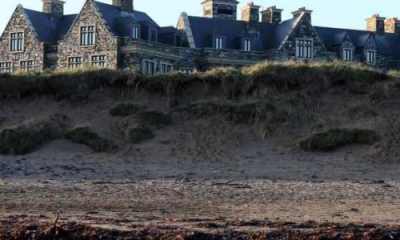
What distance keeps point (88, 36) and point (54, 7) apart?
4979mm

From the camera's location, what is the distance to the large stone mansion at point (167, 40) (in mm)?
41844

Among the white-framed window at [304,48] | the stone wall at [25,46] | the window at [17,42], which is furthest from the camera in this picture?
the white-framed window at [304,48]

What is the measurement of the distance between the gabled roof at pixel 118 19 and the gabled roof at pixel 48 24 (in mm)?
2858

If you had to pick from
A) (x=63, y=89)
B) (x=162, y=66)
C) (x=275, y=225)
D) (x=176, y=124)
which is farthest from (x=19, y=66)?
(x=275, y=225)

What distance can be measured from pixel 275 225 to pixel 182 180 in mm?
6262

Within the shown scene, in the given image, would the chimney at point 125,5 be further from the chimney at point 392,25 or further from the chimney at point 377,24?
the chimney at point 392,25

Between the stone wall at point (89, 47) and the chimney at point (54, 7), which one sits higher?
the chimney at point (54, 7)

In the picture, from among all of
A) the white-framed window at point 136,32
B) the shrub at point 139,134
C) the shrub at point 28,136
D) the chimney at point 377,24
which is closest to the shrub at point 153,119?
the shrub at point 139,134

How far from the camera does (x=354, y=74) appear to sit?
2511 centimetres

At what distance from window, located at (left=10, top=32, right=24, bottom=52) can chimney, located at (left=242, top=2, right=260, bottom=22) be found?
13302 millimetres

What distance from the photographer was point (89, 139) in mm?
22328

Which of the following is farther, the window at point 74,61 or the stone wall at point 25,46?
the stone wall at point 25,46

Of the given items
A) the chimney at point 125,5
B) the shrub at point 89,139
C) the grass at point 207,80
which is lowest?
the shrub at point 89,139

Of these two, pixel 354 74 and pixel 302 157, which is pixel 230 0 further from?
pixel 302 157
